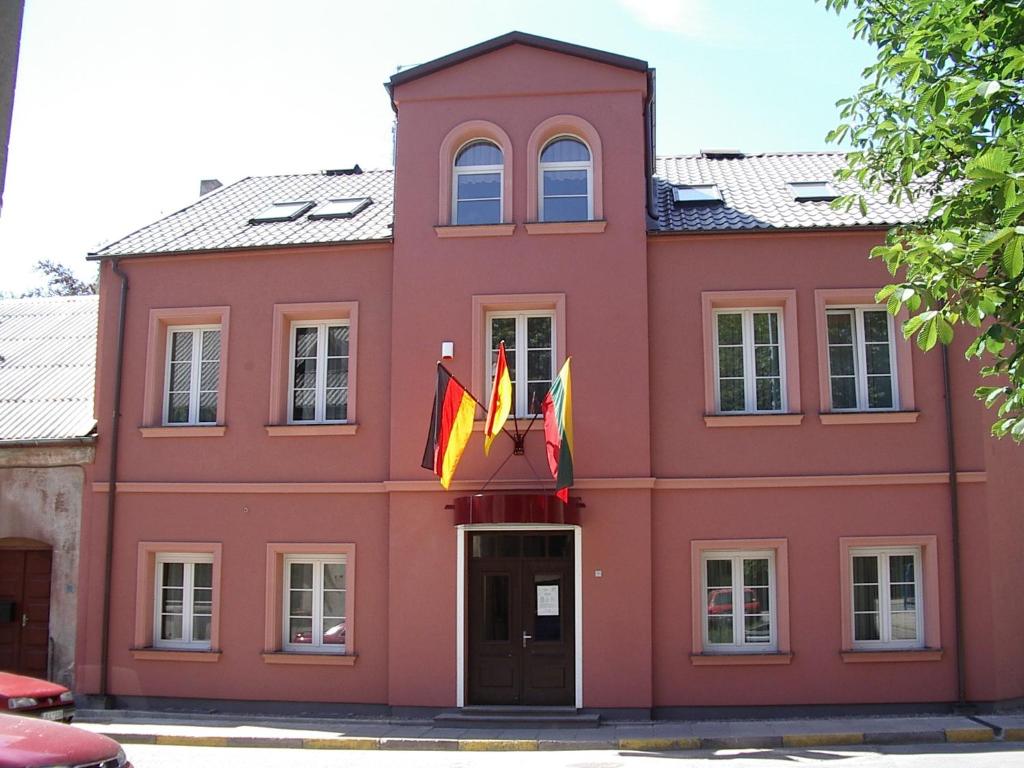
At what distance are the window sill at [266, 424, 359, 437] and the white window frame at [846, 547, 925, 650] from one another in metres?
7.65

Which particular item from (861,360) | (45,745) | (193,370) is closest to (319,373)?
(193,370)

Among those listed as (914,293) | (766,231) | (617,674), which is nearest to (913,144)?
(914,293)

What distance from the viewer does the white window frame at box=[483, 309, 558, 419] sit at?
1544cm

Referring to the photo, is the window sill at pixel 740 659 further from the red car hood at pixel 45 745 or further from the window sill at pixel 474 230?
the red car hood at pixel 45 745

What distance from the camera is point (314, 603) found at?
15.8 m

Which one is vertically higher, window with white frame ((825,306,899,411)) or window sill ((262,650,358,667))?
window with white frame ((825,306,899,411))

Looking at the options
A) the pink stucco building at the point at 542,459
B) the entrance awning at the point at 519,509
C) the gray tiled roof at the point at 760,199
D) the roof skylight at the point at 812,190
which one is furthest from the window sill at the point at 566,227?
the entrance awning at the point at 519,509

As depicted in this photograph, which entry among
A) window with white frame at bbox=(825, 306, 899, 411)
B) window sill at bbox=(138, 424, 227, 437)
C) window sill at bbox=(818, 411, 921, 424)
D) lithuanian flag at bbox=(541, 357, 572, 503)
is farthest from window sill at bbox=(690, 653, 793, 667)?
window sill at bbox=(138, 424, 227, 437)

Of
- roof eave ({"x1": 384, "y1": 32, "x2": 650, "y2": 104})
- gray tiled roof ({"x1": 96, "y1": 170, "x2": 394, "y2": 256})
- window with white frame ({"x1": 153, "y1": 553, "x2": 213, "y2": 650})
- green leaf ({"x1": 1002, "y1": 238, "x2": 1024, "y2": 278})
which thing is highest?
roof eave ({"x1": 384, "y1": 32, "x2": 650, "y2": 104})

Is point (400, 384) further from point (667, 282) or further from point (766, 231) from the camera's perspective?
point (766, 231)

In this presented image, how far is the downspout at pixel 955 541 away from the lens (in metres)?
14.4

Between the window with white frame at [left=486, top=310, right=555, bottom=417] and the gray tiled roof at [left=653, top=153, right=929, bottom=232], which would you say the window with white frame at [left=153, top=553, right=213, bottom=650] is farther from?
the gray tiled roof at [left=653, top=153, right=929, bottom=232]

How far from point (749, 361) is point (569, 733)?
236 inches

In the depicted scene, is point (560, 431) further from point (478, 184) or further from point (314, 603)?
point (314, 603)
